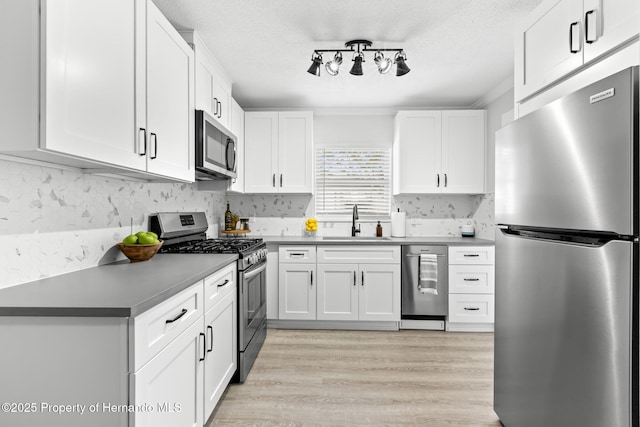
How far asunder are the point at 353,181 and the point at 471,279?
1.69 meters

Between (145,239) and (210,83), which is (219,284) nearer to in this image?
(145,239)

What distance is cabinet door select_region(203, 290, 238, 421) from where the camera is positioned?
1.91 m

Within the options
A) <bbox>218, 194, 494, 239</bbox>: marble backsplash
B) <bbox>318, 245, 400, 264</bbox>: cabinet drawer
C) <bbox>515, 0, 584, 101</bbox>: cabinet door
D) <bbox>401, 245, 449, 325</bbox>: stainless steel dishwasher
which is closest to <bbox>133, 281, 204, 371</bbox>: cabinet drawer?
<bbox>515, 0, 584, 101</bbox>: cabinet door

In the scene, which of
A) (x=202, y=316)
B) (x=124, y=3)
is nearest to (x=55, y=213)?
(x=202, y=316)

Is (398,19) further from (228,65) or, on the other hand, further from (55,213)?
(55,213)

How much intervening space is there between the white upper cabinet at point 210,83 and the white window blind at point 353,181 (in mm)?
1454

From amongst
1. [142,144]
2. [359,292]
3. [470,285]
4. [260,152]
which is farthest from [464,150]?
[142,144]

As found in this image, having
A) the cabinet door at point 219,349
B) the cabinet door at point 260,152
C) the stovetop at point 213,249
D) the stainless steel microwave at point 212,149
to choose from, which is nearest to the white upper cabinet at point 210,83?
A: the stainless steel microwave at point 212,149

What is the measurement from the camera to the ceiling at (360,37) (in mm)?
2195

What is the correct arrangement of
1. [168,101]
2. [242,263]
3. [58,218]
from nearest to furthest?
1. [58,218]
2. [168,101]
3. [242,263]

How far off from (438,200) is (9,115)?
395 centimetres

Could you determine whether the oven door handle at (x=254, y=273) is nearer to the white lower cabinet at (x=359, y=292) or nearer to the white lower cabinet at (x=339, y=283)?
the white lower cabinet at (x=339, y=283)

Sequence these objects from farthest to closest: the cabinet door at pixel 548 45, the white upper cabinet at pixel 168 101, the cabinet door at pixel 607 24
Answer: the white upper cabinet at pixel 168 101 → the cabinet door at pixel 548 45 → the cabinet door at pixel 607 24

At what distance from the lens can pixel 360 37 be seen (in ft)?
8.46
